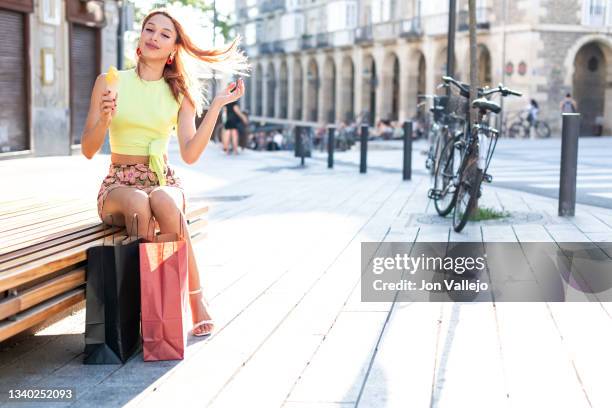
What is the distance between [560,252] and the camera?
23.1 feet

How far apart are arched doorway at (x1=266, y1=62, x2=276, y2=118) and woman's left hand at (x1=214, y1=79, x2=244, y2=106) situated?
63.1 metres

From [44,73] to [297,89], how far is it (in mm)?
45991

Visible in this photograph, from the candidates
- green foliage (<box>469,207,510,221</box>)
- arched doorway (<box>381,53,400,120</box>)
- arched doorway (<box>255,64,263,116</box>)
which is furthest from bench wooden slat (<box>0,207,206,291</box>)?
arched doorway (<box>255,64,263,116</box>)

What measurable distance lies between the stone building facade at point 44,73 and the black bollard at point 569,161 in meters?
10.0

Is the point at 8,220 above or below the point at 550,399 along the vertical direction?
above

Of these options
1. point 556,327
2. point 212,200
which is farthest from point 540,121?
point 556,327

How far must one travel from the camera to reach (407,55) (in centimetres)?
4628

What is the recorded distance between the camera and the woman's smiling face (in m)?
4.87

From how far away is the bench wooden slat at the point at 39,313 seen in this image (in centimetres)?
375

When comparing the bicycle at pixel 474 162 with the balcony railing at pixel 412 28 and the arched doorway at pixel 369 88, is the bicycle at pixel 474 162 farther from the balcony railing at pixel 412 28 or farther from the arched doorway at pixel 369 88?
the arched doorway at pixel 369 88

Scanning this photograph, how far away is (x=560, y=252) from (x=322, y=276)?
1.82 meters

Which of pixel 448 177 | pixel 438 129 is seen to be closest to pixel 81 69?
pixel 438 129

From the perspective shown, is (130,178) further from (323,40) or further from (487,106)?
(323,40)

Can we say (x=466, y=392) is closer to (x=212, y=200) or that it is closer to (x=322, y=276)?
(x=322, y=276)
